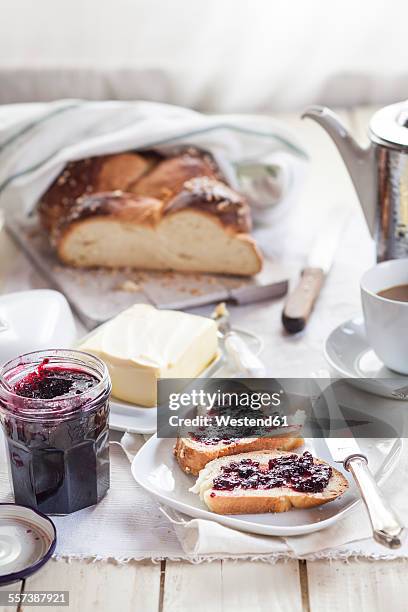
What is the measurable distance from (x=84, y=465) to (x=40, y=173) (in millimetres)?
1019

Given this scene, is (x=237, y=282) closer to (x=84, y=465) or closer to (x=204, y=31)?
(x=84, y=465)

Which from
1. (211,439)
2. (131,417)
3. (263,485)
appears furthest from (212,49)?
(263,485)

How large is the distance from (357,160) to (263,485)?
778mm

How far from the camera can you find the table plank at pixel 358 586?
112cm

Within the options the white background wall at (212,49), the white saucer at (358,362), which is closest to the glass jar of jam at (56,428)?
the white saucer at (358,362)

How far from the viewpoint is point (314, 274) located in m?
1.90

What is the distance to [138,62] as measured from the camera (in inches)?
119

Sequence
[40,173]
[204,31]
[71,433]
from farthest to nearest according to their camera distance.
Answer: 1. [204,31]
2. [40,173]
3. [71,433]

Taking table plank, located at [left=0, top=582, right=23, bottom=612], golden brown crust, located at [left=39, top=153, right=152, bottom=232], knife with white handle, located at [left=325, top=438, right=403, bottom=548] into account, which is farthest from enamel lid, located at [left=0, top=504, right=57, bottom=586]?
golden brown crust, located at [left=39, top=153, right=152, bottom=232]

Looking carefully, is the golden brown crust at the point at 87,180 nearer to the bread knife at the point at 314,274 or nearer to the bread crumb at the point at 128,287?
the bread crumb at the point at 128,287

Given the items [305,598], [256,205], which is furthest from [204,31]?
[305,598]

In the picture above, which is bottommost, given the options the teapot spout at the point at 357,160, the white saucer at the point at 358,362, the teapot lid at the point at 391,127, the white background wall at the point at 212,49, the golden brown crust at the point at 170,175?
the white background wall at the point at 212,49

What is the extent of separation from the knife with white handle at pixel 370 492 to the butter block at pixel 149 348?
10.8 inches

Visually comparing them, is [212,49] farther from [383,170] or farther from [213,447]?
[213,447]
